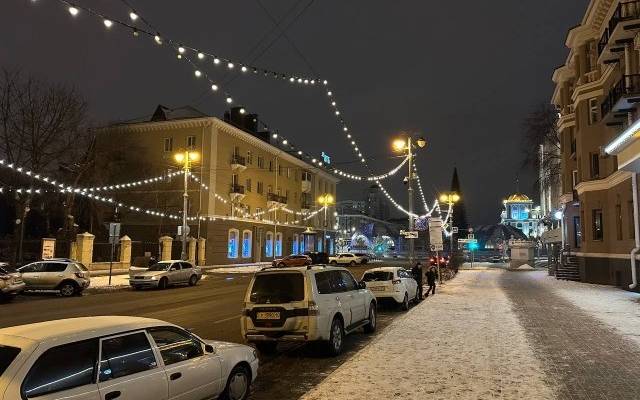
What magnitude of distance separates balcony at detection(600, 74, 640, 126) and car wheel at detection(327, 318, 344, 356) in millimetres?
19883

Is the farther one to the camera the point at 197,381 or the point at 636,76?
the point at 636,76

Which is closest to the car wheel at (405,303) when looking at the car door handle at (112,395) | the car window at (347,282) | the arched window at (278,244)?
the car window at (347,282)

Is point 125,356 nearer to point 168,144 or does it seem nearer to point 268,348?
point 268,348

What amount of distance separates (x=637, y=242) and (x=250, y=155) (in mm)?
42664

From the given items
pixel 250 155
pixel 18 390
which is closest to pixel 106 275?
pixel 250 155

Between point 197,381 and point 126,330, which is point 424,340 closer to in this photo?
point 197,381

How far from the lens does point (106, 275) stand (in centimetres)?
3578

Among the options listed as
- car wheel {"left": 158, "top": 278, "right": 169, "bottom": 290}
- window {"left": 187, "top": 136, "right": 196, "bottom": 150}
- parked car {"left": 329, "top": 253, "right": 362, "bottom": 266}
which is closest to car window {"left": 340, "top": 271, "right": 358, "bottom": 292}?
car wheel {"left": 158, "top": 278, "right": 169, "bottom": 290}

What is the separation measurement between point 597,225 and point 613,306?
14.1m

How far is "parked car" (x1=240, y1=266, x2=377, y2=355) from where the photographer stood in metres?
9.80

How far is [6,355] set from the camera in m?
4.60

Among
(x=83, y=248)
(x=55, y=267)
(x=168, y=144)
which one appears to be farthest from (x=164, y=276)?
(x=168, y=144)

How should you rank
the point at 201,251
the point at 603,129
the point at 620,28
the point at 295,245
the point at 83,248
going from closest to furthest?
the point at 620,28 < the point at 603,129 < the point at 83,248 < the point at 201,251 < the point at 295,245

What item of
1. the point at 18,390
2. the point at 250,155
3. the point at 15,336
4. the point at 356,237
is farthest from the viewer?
the point at 356,237
